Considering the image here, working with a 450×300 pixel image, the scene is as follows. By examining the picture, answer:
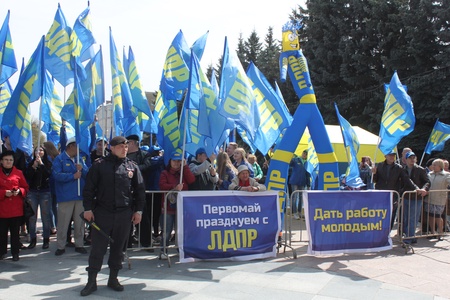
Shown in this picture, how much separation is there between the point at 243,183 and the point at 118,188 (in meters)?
2.58

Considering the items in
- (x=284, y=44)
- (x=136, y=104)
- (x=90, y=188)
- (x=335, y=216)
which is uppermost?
(x=284, y=44)

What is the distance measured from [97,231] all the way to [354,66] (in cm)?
2251

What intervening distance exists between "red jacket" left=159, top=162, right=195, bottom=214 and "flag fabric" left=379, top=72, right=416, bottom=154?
12.4 ft

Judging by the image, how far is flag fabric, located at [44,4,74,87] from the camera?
25.8 feet

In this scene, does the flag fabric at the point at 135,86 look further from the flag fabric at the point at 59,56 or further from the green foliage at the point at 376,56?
the green foliage at the point at 376,56

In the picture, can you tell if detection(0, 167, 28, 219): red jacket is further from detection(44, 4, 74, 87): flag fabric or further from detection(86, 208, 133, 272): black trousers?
detection(86, 208, 133, 272): black trousers

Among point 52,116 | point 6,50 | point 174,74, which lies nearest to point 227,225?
point 174,74

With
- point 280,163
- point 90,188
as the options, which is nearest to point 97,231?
point 90,188

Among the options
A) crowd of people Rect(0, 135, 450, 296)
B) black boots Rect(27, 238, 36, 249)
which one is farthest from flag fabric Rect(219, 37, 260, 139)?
black boots Rect(27, 238, 36, 249)

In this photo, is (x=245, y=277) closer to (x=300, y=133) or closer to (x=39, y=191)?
(x=300, y=133)

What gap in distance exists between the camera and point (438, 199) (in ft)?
30.4

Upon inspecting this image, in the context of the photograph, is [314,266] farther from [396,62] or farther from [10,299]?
[396,62]

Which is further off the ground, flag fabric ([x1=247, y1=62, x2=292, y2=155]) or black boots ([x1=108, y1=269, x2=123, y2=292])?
flag fabric ([x1=247, y1=62, x2=292, y2=155])

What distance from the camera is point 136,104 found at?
837 centimetres
